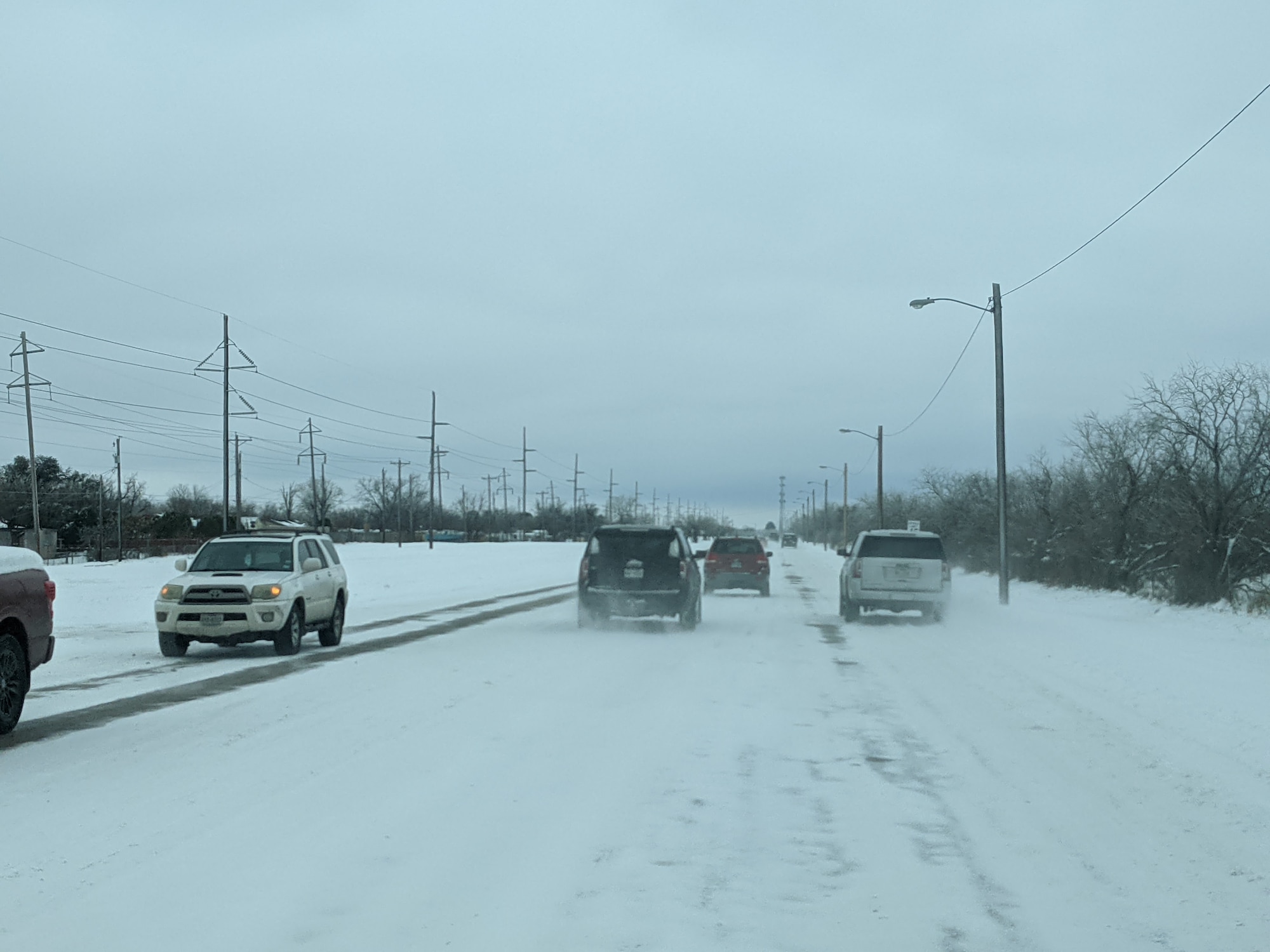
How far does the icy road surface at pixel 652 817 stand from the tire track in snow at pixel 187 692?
0.34m

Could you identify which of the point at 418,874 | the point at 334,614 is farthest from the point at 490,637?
the point at 418,874

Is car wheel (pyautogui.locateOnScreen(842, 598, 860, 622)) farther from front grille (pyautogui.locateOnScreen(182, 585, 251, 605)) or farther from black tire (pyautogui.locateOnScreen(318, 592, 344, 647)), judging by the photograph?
front grille (pyautogui.locateOnScreen(182, 585, 251, 605))

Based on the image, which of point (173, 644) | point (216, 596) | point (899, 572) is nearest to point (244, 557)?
point (216, 596)

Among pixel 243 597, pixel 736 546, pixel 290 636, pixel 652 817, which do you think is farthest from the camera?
pixel 736 546

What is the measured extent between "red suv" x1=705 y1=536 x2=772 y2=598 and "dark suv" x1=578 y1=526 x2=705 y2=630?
40.9ft

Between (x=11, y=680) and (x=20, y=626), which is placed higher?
(x=20, y=626)

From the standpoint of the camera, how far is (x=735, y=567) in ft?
114

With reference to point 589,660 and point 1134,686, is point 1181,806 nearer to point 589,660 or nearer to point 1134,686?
point 1134,686

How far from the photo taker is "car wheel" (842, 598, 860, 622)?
2490 centimetres

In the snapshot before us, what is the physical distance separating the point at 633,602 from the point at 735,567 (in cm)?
1330

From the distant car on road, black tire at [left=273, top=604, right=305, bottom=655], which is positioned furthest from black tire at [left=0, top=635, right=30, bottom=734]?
the distant car on road

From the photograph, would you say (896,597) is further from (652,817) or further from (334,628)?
(652,817)

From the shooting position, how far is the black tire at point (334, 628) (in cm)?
1897

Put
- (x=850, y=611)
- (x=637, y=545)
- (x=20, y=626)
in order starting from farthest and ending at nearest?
(x=850, y=611)
(x=637, y=545)
(x=20, y=626)
